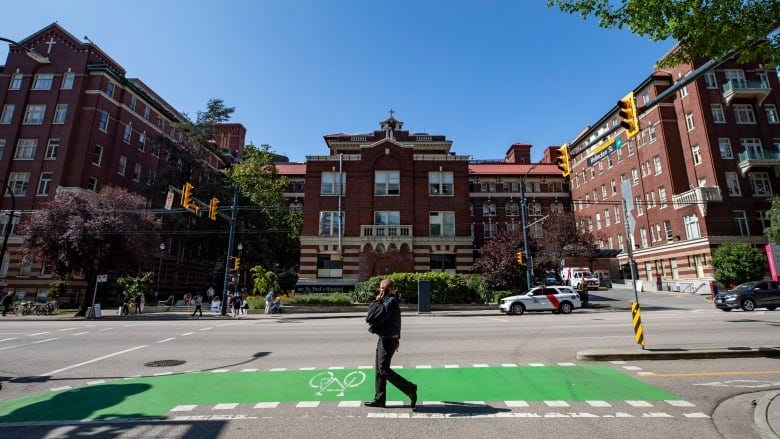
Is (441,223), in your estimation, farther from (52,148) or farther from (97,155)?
(52,148)

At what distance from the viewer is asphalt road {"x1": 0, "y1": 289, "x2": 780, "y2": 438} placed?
16.6 feet

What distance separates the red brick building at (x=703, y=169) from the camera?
122ft

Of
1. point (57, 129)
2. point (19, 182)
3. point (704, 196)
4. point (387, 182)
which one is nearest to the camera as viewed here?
point (19, 182)

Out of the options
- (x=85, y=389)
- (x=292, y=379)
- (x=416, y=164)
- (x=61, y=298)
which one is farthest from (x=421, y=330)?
(x=61, y=298)

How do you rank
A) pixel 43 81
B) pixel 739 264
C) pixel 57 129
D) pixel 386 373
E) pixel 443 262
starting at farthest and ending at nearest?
pixel 43 81
pixel 57 129
pixel 443 262
pixel 739 264
pixel 386 373

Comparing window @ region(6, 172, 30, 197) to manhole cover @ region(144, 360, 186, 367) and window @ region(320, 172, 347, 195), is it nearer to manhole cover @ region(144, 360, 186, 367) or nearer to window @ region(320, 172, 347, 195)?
window @ region(320, 172, 347, 195)


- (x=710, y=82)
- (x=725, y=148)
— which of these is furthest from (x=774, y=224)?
(x=710, y=82)

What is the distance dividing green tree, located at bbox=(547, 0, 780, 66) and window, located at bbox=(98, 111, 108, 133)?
45.9 m

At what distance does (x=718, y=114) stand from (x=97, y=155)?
210ft

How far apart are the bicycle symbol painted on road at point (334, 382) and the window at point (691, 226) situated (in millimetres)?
43074

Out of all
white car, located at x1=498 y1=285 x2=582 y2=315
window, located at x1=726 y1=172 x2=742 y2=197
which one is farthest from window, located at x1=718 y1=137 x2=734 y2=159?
white car, located at x1=498 y1=285 x2=582 y2=315

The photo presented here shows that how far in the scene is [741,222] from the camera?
1462 inches

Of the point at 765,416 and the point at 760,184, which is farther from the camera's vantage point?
the point at 760,184

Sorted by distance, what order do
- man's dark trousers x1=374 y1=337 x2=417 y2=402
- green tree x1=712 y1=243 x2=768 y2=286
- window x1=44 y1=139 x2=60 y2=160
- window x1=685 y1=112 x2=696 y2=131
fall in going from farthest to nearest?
window x1=685 y1=112 x2=696 y2=131
window x1=44 y1=139 x2=60 y2=160
green tree x1=712 y1=243 x2=768 y2=286
man's dark trousers x1=374 y1=337 x2=417 y2=402
